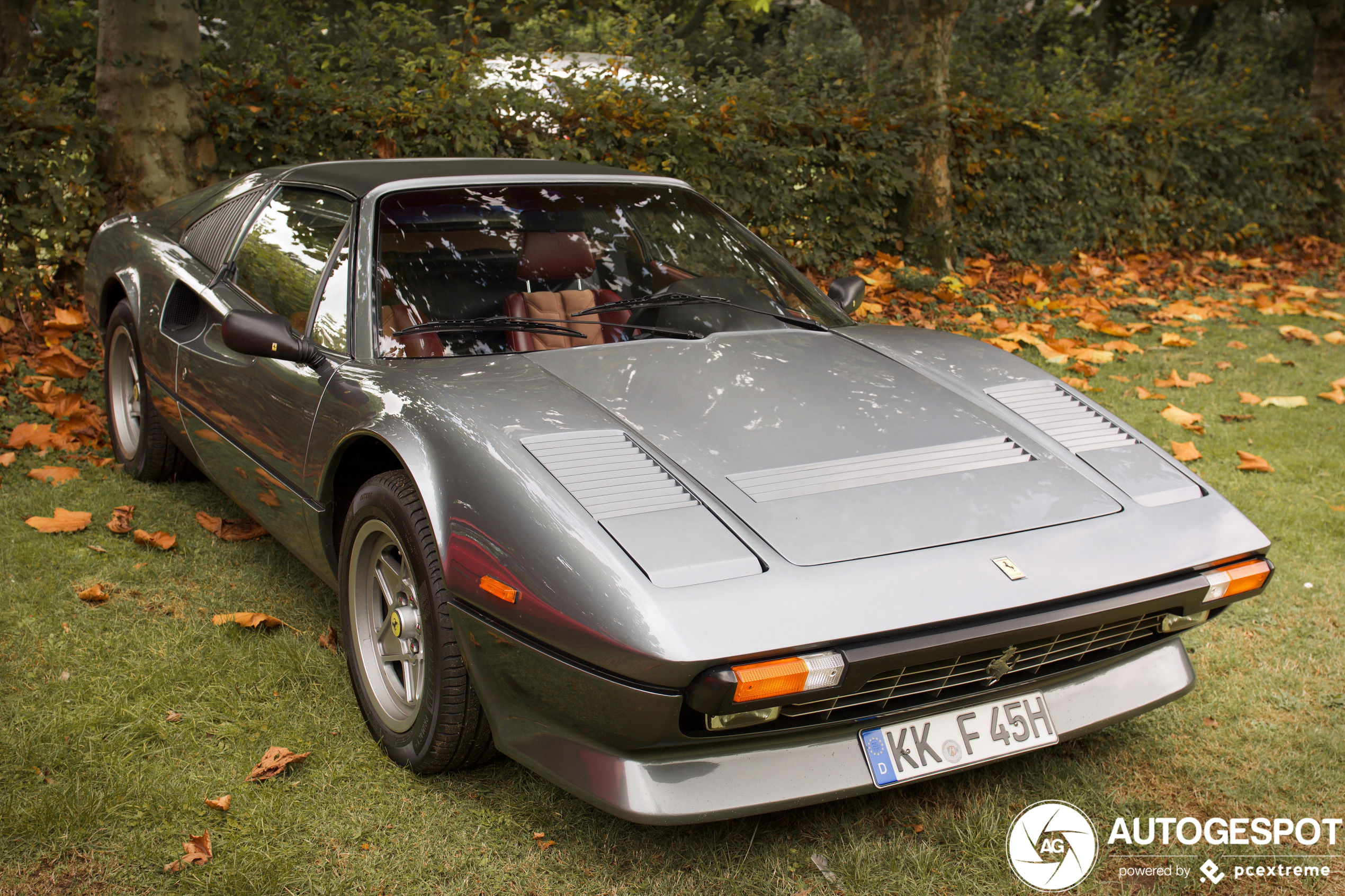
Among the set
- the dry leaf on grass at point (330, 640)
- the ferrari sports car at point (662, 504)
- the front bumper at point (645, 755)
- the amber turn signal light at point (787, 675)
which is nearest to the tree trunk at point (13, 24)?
the ferrari sports car at point (662, 504)

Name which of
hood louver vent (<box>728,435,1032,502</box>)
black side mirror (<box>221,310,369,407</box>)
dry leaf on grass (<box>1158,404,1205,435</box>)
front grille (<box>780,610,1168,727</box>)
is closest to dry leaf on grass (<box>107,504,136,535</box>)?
black side mirror (<box>221,310,369,407</box>)

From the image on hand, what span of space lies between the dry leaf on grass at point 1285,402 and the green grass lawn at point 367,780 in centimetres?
243

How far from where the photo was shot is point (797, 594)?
6.10 feet

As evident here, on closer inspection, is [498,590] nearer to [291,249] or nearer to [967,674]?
[967,674]

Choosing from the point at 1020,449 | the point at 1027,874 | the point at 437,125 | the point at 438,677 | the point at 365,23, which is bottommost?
the point at 1027,874

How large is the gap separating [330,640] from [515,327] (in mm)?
1055

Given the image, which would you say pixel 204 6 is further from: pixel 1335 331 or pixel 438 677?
pixel 1335 331

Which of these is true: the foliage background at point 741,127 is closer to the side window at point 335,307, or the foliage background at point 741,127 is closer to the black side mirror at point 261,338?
the side window at point 335,307

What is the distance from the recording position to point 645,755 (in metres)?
1.91

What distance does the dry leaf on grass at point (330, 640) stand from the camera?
296 centimetres

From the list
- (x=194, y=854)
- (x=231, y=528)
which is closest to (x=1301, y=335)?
(x=231, y=528)

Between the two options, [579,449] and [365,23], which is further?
[365,23]

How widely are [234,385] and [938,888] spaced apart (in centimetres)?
230

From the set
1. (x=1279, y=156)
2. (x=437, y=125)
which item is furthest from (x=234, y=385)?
(x=1279, y=156)
